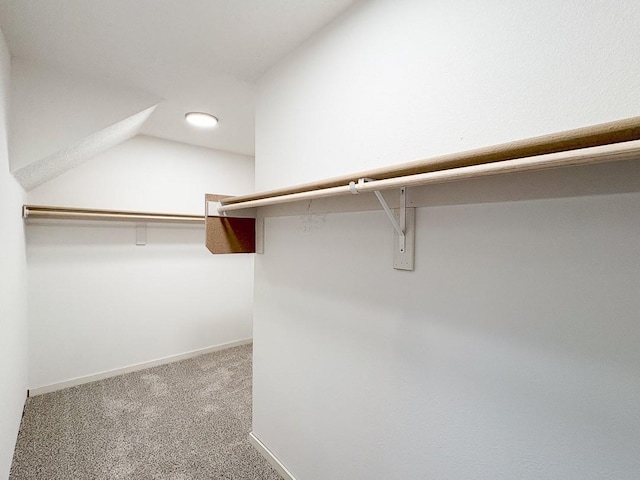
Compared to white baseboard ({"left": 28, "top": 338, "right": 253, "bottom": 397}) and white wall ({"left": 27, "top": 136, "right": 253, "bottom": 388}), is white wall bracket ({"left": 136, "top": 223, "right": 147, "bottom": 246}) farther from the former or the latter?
white baseboard ({"left": 28, "top": 338, "right": 253, "bottom": 397})

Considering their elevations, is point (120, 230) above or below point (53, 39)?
below

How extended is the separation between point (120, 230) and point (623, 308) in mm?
3387

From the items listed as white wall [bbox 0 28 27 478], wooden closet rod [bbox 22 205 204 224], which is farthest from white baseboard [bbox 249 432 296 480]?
wooden closet rod [bbox 22 205 204 224]

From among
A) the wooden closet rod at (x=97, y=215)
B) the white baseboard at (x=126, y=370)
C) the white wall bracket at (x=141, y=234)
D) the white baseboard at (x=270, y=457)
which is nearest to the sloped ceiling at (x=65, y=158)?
the wooden closet rod at (x=97, y=215)

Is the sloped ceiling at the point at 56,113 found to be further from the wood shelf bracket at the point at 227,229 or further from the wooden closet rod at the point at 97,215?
the wood shelf bracket at the point at 227,229

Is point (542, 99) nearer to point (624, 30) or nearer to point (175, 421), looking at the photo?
point (624, 30)

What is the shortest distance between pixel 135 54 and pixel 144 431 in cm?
235

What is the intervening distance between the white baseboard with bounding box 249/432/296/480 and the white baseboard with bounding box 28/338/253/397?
1.64 metres

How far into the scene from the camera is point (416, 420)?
1.06 m

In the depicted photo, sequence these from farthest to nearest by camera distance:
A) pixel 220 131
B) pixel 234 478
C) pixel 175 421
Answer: pixel 220 131 → pixel 175 421 → pixel 234 478

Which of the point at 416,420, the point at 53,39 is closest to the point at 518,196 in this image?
the point at 416,420

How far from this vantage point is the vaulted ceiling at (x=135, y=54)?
1303 millimetres

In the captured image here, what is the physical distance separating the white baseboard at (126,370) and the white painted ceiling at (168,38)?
249cm

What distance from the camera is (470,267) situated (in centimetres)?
93
